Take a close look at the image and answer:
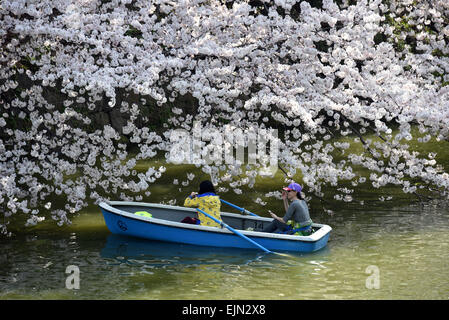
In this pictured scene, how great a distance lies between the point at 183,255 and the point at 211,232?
69 centimetres

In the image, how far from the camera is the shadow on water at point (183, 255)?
402 inches

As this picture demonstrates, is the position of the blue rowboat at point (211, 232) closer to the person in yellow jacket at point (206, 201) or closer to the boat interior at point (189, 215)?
the boat interior at point (189, 215)

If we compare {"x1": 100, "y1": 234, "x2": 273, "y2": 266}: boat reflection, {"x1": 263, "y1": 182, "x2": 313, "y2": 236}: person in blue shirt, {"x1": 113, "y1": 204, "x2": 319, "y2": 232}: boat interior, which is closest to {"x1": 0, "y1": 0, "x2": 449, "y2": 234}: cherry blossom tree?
{"x1": 263, "y1": 182, "x2": 313, "y2": 236}: person in blue shirt

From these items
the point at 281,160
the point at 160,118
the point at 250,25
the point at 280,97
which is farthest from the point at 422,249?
the point at 160,118

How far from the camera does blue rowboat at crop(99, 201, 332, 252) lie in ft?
35.1

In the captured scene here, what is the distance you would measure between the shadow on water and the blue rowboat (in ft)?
0.39

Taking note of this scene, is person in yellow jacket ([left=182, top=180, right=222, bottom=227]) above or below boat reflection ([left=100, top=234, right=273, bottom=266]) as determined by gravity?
above

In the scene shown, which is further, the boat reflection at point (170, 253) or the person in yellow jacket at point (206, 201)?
the person in yellow jacket at point (206, 201)

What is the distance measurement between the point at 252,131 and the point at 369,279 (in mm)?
3288

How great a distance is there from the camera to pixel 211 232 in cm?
1102

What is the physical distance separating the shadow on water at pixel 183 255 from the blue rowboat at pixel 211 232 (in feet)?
0.39

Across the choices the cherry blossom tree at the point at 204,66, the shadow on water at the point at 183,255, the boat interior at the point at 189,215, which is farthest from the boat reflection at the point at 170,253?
the boat interior at the point at 189,215

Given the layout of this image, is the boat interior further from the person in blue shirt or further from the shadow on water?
the shadow on water

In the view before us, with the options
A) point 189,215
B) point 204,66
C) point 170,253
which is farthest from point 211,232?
point 204,66
